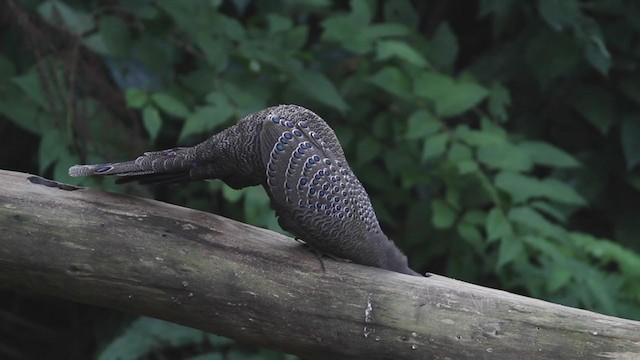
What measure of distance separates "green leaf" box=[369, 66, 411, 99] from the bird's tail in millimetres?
1078

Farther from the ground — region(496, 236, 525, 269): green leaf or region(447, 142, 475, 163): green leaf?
region(447, 142, 475, 163): green leaf

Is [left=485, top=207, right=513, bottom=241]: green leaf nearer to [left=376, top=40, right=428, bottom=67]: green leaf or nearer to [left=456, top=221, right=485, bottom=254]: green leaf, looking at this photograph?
[left=456, top=221, right=485, bottom=254]: green leaf

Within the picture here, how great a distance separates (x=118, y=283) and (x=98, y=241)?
86 mm

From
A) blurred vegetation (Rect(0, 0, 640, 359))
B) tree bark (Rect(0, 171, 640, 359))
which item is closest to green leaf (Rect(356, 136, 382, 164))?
blurred vegetation (Rect(0, 0, 640, 359))

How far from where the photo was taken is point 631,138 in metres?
3.25

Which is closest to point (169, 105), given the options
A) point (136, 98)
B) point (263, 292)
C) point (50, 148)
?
point (136, 98)

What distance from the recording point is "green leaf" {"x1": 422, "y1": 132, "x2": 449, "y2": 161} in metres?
2.72

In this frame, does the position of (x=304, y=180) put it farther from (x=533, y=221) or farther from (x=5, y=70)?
(x=5, y=70)

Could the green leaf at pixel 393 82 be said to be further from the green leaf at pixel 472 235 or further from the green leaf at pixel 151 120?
the green leaf at pixel 151 120

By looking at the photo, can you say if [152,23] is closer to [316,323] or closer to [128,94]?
[128,94]

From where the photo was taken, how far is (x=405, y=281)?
1.79 m

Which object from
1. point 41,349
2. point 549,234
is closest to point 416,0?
point 549,234

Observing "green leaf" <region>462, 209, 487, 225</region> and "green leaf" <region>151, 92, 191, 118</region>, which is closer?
"green leaf" <region>151, 92, 191, 118</region>

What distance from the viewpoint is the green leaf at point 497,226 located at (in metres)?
2.63
